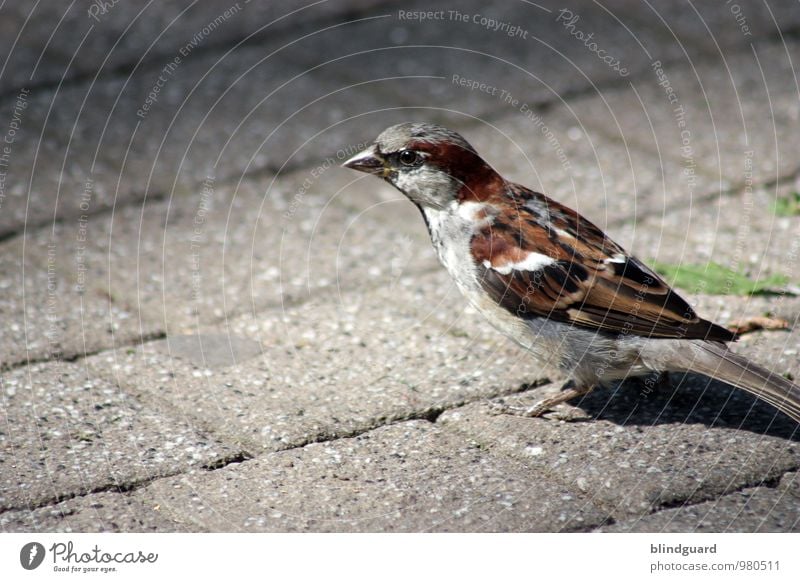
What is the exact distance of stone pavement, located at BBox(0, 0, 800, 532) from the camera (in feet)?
11.6

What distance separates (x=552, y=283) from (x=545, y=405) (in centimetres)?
50

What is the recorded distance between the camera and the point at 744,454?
11.9ft

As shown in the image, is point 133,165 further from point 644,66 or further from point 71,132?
point 644,66

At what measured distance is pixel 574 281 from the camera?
3.82 meters

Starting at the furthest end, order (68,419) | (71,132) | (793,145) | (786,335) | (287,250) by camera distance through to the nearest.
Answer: (71,132) < (793,145) < (287,250) < (786,335) < (68,419)

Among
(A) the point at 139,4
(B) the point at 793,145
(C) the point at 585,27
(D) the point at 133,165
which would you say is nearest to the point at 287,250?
(D) the point at 133,165

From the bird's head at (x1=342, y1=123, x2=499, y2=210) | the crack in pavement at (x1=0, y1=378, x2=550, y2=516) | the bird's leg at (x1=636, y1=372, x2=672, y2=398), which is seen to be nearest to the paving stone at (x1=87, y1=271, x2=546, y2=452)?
the crack in pavement at (x1=0, y1=378, x2=550, y2=516)

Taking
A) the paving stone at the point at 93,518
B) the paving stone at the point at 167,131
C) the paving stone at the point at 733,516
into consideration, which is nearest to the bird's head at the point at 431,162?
the paving stone at the point at 733,516

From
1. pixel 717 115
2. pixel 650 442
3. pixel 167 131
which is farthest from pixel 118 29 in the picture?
pixel 650 442

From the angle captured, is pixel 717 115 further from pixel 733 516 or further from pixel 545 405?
pixel 733 516

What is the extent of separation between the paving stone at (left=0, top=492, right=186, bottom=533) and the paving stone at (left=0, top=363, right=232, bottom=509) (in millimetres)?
63

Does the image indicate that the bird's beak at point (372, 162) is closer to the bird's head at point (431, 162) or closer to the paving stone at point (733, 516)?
the bird's head at point (431, 162)

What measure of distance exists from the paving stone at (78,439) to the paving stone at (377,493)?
0.18m

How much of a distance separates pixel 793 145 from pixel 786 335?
2.29m
